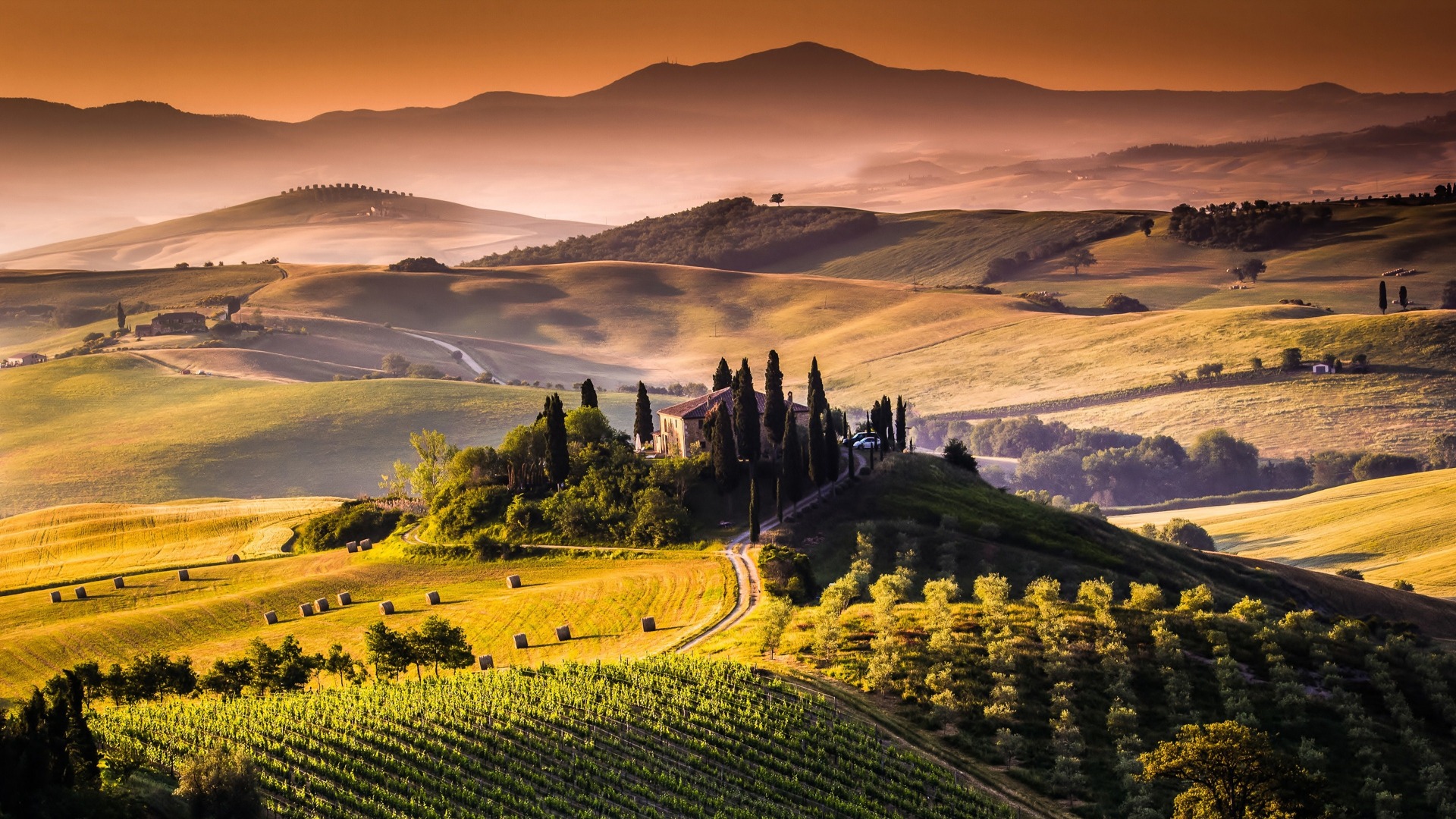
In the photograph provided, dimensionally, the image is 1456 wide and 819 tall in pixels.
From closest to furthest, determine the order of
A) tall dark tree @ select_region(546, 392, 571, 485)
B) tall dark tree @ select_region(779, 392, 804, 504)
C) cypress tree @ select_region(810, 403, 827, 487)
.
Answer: tall dark tree @ select_region(779, 392, 804, 504)
cypress tree @ select_region(810, 403, 827, 487)
tall dark tree @ select_region(546, 392, 571, 485)

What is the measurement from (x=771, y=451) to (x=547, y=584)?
3046cm

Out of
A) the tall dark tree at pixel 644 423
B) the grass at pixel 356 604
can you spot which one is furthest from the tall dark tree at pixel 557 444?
the tall dark tree at pixel 644 423

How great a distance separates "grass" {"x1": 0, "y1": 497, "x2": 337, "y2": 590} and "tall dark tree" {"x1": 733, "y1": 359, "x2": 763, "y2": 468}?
142ft

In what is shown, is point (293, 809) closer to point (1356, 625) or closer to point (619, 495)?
point (619, 495)

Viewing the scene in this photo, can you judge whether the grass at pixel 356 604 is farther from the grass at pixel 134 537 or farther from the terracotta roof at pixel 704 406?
the terracotta roof at pixel 704 406

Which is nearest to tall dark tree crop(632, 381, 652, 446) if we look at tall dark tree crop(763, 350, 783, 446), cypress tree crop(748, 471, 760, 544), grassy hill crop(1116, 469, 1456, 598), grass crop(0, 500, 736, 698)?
tall dark tree crop(763, 350, 783, 446)

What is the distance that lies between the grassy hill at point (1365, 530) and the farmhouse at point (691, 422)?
217 feet

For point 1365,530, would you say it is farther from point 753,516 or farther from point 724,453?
point 753,516

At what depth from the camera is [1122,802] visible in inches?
2251

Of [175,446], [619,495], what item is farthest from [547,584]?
[175,446]

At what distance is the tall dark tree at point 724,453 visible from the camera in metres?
106

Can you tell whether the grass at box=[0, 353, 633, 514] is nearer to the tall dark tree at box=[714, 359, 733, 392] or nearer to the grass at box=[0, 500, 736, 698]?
the tall dark tree at box=[714, 359, 733, 392]

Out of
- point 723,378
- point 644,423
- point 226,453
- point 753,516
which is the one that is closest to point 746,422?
point 753,516

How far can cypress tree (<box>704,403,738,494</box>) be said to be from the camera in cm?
10562
